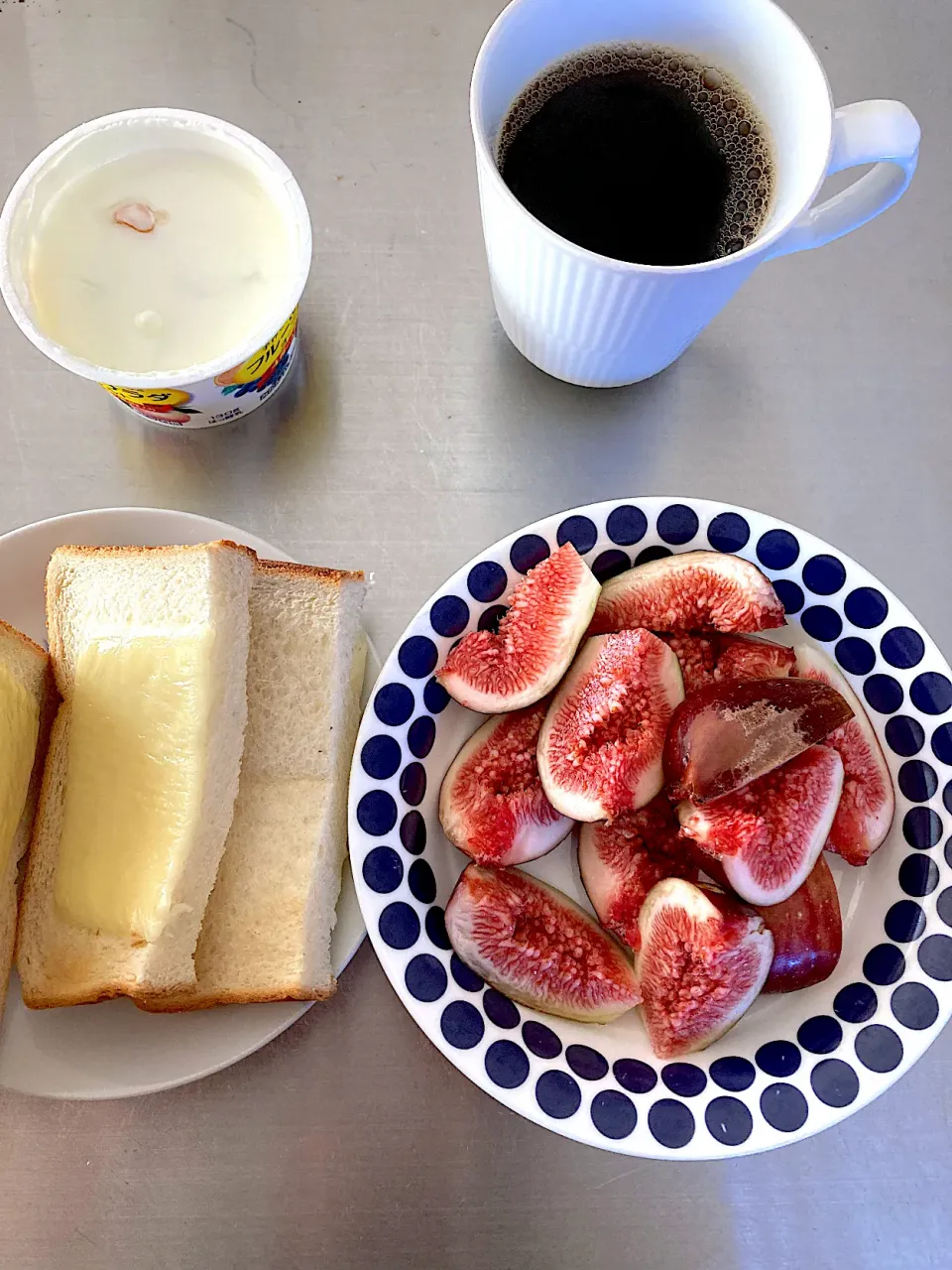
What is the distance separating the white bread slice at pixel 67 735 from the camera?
106 centimetres

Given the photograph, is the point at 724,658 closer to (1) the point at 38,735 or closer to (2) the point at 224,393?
(2) the point at 224,393

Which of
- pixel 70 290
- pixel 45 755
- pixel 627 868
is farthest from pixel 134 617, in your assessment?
pixel 627 868

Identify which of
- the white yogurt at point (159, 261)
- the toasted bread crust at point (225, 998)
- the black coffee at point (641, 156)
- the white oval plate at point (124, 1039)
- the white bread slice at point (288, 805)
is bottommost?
the white oval plate at point (124, 1039)

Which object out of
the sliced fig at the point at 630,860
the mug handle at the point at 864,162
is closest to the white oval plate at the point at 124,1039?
the sliced fig at the point at 630,860

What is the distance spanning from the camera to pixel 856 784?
3.51ft

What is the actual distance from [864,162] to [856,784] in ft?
2.03

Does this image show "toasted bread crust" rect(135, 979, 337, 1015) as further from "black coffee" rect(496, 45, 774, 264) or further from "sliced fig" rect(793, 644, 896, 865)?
"black coffee" rect(496, 45, 774, 264)

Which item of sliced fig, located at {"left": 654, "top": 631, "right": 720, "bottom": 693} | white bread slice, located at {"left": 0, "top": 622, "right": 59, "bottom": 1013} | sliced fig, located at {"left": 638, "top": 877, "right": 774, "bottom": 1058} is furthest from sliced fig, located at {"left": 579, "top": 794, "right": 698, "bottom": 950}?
white bread slice, located at {"left": 0, "top": 622, "right": 59, "bottom": 1013}

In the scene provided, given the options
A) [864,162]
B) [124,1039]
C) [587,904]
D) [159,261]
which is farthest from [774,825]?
[159,261]

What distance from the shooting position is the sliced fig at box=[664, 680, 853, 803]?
38.8 inches

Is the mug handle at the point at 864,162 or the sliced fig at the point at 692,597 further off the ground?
the mug handle at the point at 864,162

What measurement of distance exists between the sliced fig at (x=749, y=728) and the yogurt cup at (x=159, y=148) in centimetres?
63

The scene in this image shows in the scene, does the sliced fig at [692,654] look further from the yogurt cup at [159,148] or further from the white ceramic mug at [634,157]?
the yogurt cup at [159,148]

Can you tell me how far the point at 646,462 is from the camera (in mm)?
1332
